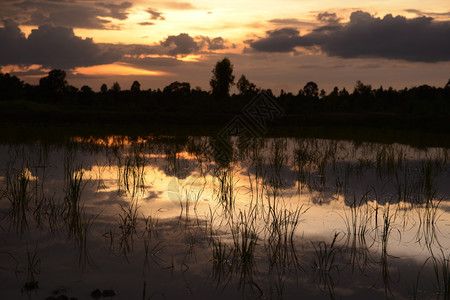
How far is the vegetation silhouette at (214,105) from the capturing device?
2677 centimetres

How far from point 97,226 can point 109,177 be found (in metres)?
3.68

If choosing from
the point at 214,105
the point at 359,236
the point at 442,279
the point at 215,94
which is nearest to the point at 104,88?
the point at 215,94

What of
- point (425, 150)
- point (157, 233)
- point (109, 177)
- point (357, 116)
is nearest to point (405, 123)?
point (357, 116)

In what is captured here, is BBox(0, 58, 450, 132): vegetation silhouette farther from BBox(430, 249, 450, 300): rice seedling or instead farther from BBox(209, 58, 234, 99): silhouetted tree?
BBox(430, 249, 450, 300): rice seedling

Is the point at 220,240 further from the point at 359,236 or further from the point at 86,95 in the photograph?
the point at 86,95

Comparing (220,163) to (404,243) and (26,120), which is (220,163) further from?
(26,120)

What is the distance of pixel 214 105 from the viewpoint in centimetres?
3634

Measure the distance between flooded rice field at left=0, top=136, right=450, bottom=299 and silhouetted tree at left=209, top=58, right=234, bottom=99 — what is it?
48626 millimetres

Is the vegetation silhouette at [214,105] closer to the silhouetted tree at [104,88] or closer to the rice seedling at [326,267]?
the silhouetted tree at [104,88]

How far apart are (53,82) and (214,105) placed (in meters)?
39.8

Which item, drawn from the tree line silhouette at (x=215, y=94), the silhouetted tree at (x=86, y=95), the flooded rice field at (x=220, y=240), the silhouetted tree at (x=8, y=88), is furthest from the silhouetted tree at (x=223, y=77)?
the flooded rice field at (x=220, y=240)

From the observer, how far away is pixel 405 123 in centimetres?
2391

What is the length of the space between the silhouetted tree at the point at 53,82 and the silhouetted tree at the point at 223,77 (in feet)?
84.4

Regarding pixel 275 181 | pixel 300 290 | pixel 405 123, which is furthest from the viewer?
pixel 405 123
